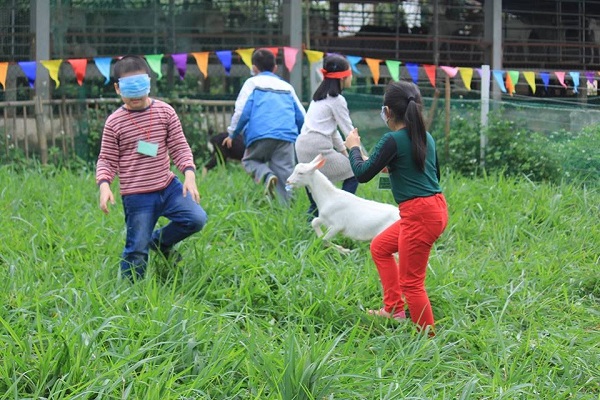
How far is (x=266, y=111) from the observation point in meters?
8.27

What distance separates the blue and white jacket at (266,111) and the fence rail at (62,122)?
3.33 metres

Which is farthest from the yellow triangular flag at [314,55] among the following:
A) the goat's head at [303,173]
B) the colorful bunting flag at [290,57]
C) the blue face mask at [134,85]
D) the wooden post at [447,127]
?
the blue face mask at [134,85]

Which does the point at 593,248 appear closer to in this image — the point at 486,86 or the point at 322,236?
the point at 322,236

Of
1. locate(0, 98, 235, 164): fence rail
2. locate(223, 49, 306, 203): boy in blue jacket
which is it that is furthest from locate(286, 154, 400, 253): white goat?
locate(0, 98, 235, 164): fence rail

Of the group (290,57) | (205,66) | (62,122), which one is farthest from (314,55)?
(62,122)

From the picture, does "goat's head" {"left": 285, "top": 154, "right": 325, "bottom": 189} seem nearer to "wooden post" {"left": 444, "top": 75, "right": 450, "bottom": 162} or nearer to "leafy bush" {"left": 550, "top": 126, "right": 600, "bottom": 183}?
"leafy bush" {"left": 550, "top": 126, "right": 600, "bottom": 183}

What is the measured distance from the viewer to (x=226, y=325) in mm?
4879

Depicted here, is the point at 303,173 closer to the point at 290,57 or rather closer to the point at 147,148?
the point at 147,148

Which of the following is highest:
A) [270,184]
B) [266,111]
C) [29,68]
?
[29,68]

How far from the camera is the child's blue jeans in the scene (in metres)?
5.82

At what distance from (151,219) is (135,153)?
0.40 metres

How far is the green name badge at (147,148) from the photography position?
5781 mm

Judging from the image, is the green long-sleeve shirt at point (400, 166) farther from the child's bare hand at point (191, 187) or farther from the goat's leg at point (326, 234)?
the goat's leg at point (326, 234)

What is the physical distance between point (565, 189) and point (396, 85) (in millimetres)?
4005
